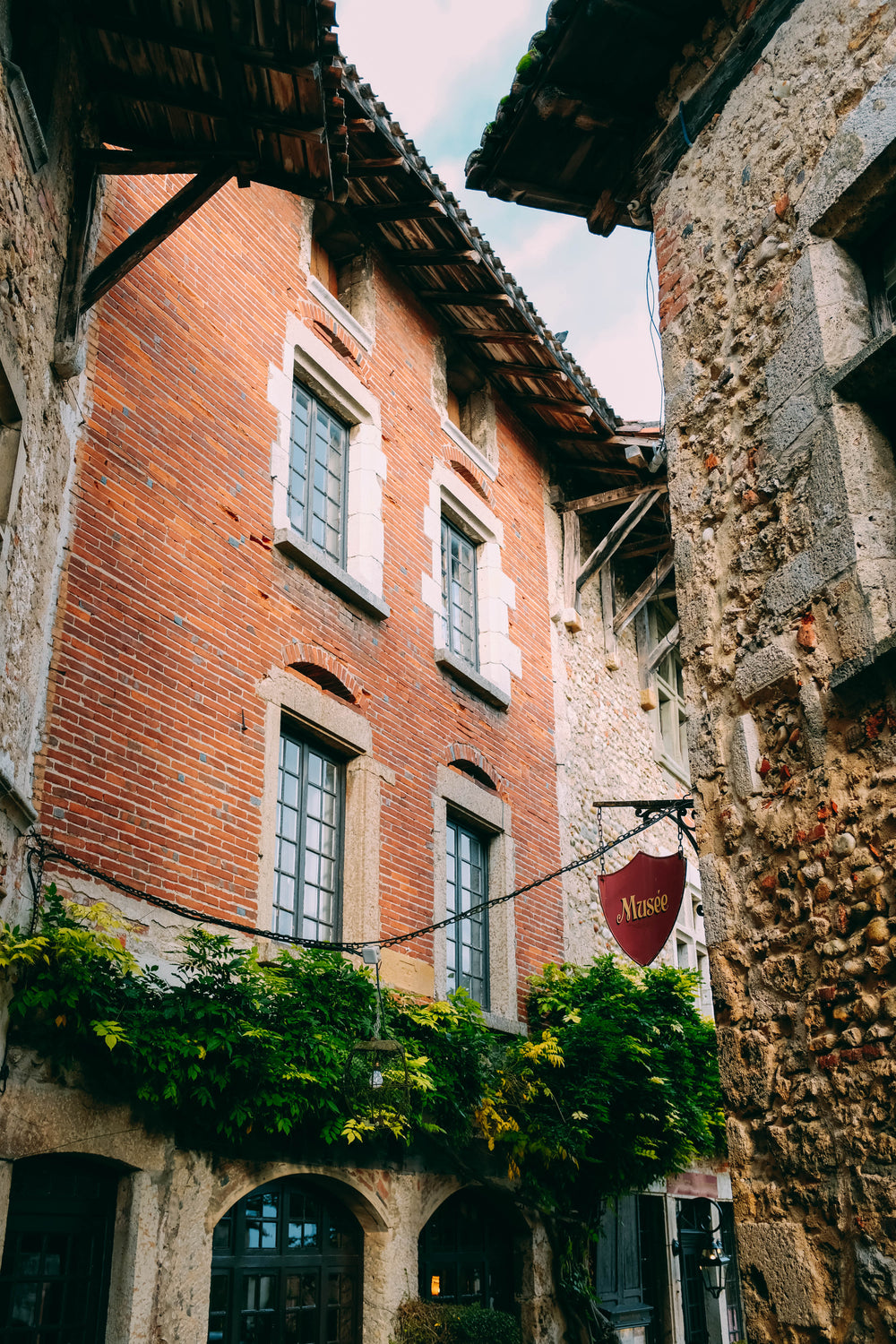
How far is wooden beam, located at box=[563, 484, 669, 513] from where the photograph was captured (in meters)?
12.9

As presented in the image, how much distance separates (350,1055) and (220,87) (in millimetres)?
5840

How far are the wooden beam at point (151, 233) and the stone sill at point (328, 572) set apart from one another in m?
2.27

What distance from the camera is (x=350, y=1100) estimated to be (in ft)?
22.7

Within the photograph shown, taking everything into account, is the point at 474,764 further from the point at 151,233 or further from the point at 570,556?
the point at 151,233

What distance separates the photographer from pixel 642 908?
7.54 meters

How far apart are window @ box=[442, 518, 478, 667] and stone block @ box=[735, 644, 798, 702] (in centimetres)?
616

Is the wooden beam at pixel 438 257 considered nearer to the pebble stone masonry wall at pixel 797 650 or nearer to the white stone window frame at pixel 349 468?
the white stone window frame at pixel 349 468

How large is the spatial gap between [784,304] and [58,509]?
4.10m

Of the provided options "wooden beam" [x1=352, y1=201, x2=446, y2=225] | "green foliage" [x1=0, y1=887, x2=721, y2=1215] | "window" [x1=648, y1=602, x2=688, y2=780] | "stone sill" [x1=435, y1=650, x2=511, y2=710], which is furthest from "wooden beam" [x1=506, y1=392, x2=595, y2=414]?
"green foliage" [x1=0, y1=887, x2=721, y2=1215]

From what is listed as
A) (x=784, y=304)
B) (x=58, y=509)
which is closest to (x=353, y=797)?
(x=58, y=509)

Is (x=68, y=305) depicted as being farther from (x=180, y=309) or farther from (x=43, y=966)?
(x=43, y=966)

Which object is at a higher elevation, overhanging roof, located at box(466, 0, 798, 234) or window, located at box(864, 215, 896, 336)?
overhanging roof, located at box(466, 0, 798, 234)

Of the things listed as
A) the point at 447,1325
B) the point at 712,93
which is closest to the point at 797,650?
the point at 712,93

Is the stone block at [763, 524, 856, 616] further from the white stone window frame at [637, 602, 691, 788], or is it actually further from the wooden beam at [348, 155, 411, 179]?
the white stone window frame at [637, 602, 691, 788]
